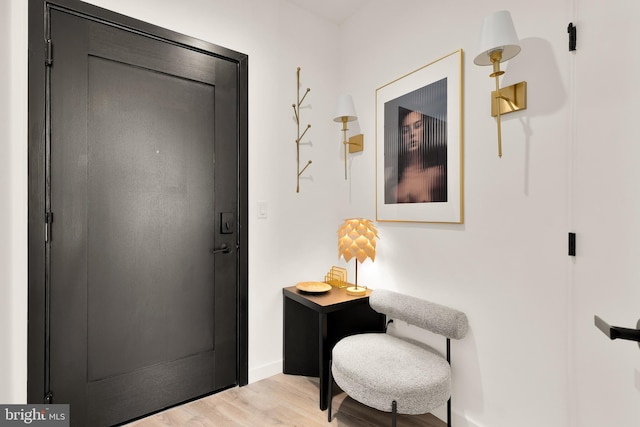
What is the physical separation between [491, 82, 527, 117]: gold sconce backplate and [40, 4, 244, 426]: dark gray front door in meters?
1.56

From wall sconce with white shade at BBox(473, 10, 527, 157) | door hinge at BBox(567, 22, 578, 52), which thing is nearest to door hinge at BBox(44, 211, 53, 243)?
wall sconce with white shade at BBox(473, 10, 527, 157)

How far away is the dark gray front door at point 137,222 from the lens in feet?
5.21

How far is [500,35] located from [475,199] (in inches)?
29.3

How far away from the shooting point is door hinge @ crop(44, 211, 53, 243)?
1536mm

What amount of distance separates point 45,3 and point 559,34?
2.32m

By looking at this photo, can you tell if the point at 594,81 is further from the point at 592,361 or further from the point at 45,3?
the point at 45,3

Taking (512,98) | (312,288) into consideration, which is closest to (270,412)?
(312,288)

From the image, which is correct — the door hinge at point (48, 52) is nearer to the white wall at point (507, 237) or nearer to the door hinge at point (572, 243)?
the white wall at point (507, 237)

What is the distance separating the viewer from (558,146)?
4.35ft

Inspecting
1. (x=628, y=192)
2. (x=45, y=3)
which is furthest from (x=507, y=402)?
(x=45, y=3)

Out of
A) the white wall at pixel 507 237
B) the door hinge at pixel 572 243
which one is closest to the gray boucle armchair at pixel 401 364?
the white wall at pixel 507 237

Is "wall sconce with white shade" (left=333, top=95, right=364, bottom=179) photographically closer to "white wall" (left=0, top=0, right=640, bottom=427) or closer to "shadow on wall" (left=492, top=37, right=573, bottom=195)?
"white wall" (left=0, top=0, right=640, bottom=427)

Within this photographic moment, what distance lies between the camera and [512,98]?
1.47 m

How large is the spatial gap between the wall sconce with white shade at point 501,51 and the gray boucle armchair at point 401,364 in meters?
0.91
